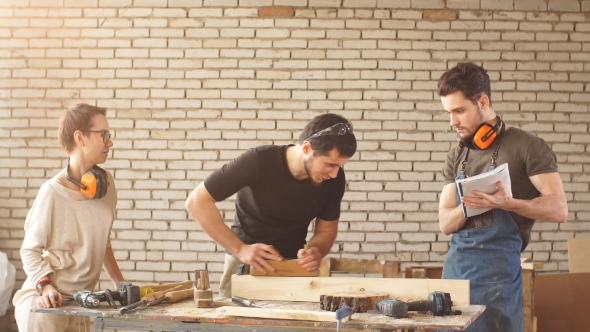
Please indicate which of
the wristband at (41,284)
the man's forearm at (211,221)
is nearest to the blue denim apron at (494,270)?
the man's forearm at (211,221)

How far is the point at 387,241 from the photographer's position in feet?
20.8

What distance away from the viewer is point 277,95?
638 cm

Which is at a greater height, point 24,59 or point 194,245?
point 24,59

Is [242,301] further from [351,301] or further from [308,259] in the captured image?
[351,301]

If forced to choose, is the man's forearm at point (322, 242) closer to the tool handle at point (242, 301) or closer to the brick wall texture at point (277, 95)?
the tool handle at point (242, 301)

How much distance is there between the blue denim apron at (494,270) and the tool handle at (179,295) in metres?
1.42

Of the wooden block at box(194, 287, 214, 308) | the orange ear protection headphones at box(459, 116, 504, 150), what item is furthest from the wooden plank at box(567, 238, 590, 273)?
the wooden block at box(194, 287, 214, 308)

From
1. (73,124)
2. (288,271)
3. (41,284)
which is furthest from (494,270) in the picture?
(73,124)

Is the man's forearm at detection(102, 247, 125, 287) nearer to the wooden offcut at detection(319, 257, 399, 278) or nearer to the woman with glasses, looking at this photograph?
the woman with glasses

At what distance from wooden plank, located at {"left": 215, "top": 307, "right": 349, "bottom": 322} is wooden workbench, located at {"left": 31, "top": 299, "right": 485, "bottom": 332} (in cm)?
2

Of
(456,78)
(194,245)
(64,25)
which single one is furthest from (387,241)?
(64,25)

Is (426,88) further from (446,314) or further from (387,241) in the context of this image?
(446,314)

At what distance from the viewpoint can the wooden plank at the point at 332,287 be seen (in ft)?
10.5

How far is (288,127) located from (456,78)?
9.94 ft
